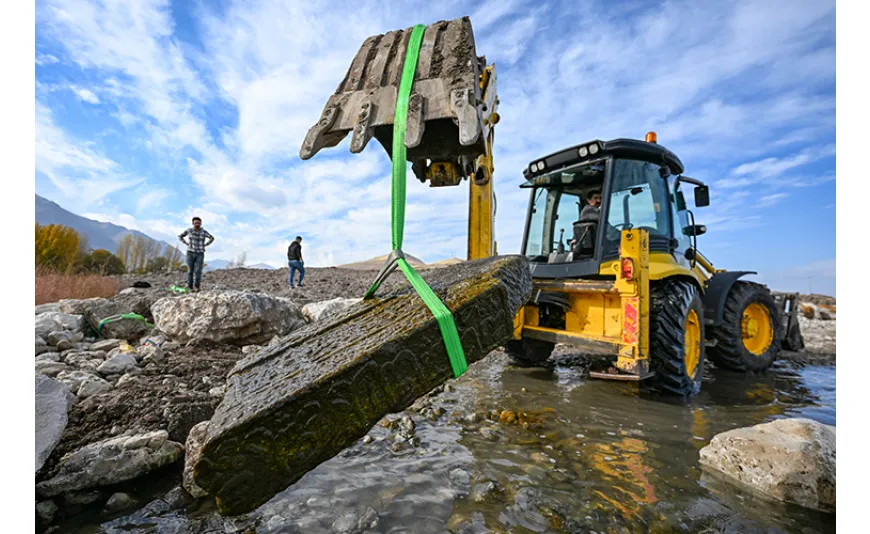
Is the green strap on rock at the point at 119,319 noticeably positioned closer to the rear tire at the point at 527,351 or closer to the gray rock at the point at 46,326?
the gray rock at the point at 46,326

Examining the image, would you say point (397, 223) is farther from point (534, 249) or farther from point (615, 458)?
point (534, 249)

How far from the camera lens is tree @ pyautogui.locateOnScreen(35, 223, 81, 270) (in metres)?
12.2

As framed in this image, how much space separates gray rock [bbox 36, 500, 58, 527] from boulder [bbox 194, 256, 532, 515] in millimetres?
962

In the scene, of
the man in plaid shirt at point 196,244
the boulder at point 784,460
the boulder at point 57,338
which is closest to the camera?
the boulder at point 784,460

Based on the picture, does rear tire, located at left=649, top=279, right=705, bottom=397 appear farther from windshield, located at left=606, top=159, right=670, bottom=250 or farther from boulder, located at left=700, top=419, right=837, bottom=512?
boulder, located at left=700, top=419, right=837, bottom=512

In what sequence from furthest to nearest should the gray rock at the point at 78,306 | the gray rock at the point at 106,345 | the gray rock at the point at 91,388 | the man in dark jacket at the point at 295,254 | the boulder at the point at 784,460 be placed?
the man in dark jacket at the point at 295,254
the gray rock at the point at 78,306
the gray rock at the point at 106,345
the gray rock at the point at 91,388
the boulder at the point at 784,460

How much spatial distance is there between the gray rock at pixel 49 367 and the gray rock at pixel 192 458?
1771 mm

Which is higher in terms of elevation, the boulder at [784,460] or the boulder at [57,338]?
the boulder at [57,338]

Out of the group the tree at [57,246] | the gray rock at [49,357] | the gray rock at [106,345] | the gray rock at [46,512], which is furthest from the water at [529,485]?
the tree at [57,246]

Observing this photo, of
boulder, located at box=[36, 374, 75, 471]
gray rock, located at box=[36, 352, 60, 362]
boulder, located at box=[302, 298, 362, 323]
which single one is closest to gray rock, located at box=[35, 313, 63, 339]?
gray rock, located at box=[36, 352, 60, 362]

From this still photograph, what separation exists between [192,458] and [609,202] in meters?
4.40

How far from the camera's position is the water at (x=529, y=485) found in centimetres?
186

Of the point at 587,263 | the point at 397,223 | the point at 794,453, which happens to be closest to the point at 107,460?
the point at 397,223

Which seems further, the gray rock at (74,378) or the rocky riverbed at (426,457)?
the gray rock at (74,378)
